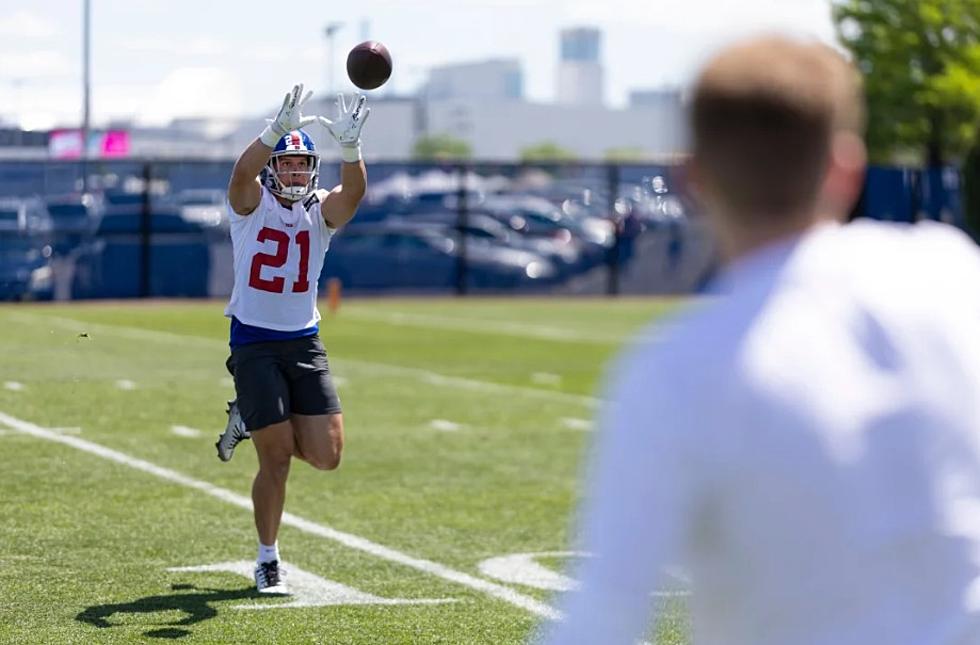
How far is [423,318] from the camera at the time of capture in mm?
23094

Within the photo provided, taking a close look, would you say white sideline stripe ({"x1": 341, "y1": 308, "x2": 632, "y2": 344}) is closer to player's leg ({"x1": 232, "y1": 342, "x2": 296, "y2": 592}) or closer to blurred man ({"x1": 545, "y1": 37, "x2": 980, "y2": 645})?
player's leg ({"x1": 232, "y1": 342, "x2": 296, "y2": 592})

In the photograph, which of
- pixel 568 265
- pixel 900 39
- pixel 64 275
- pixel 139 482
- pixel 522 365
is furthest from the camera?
pixel 900 39

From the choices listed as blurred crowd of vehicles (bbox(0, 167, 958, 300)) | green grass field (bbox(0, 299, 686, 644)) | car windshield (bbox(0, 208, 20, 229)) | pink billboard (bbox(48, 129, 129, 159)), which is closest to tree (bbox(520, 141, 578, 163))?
pink billboard (bbox(48, 129, 129, 159))

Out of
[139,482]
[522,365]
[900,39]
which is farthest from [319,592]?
[900,39]

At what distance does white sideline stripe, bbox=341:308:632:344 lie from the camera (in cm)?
2056

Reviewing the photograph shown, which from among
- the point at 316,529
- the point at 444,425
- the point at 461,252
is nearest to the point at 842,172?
the point at 316,529

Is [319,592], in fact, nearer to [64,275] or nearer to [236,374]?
[236,374]

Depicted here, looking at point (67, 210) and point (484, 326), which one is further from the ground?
point (67, 210)

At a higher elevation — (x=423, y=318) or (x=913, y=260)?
(x=913, y=260)

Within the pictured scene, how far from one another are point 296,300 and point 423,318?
15.9 m

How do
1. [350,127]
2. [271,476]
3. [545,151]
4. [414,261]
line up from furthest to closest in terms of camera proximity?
[545,151] < [414,261] < [350,127] < [271,476]

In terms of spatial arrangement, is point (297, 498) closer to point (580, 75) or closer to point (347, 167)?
point (347, 167)

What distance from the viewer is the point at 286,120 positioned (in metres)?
6.98

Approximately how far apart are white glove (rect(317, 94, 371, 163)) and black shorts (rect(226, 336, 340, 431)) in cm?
75
